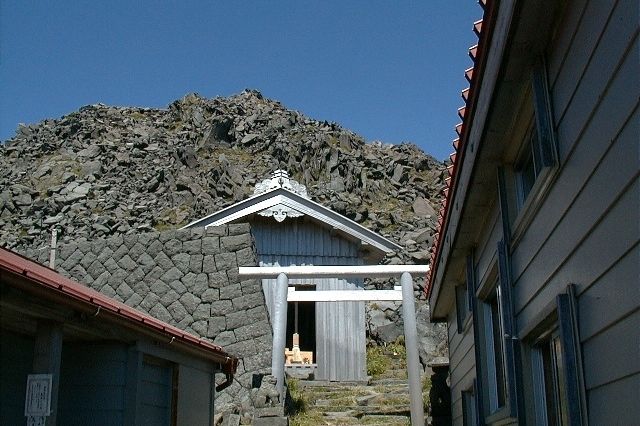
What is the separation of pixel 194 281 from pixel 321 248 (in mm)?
3826

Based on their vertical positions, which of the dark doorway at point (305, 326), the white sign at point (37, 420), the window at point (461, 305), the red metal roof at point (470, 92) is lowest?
the white sign at point (37, 420)

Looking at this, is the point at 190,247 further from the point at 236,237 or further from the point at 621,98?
the point at 621,98

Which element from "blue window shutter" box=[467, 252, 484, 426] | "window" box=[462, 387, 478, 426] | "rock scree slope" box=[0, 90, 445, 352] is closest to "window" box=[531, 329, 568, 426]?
"blue window shutter" box=[467, 252, 484, 426]

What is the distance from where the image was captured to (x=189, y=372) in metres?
8.48

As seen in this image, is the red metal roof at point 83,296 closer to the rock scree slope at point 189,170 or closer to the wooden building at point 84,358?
the wooden building at point 84,358

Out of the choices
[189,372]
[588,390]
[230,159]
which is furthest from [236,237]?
[230,159]

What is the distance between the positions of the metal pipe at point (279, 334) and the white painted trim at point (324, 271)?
18 centimetres

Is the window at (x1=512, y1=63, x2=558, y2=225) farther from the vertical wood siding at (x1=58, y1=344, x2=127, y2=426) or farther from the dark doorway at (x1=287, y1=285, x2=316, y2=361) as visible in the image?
the dark doorway at (x1=287, y1=285, x2=316, y2=361)

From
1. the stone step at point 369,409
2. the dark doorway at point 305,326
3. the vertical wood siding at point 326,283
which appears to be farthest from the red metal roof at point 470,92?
the dark doorway at point 305,326

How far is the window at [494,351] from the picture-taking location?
6.04 metres

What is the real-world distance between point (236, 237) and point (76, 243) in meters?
3.39

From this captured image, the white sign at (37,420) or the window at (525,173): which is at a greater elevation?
the window at (525,173)

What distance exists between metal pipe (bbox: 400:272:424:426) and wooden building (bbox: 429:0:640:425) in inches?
218

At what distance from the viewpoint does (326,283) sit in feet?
56.1
